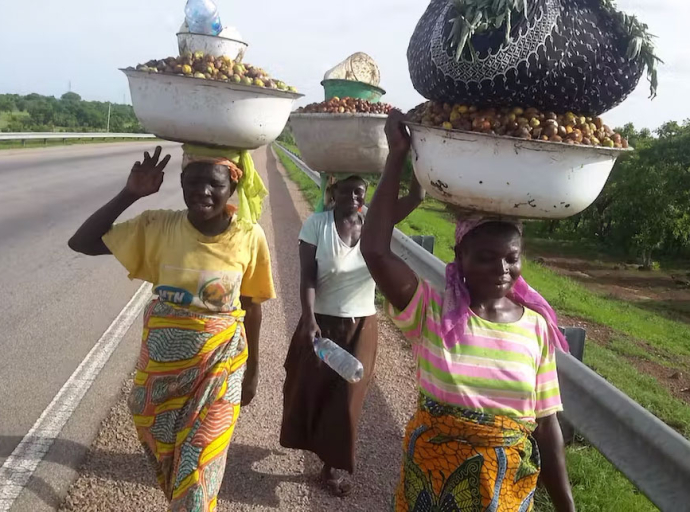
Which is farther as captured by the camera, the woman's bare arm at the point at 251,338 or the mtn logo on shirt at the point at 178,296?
the woman's bare arm at the point at 251,338

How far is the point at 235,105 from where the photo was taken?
260cm

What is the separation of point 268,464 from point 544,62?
272 centimetres

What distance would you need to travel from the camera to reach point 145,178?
2.94 m

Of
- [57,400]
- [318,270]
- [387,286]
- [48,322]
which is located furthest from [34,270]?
[387,286]

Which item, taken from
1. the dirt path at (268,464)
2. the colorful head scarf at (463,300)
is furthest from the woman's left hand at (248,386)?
the colorful head scarf at (463,300)

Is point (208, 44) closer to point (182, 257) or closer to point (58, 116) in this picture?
point (182, 257)

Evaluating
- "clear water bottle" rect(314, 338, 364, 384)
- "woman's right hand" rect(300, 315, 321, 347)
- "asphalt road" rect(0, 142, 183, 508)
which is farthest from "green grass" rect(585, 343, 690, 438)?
"asphalt road" rect(0, 142, 183, 508)

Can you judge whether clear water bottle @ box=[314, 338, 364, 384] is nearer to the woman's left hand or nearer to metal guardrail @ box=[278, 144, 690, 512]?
the woman's left hand

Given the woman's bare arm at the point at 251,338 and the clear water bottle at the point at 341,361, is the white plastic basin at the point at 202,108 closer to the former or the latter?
the woman's bare arm at the point at 251,338

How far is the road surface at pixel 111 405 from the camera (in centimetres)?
330

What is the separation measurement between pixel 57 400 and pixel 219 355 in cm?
188

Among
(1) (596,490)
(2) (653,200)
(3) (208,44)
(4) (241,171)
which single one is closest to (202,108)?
(3) (208,44)

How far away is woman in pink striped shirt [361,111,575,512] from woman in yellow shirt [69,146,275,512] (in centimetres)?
97

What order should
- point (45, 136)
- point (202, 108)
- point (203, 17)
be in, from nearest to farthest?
point (202, 108) → point (203, 17) → point (45, 136)
